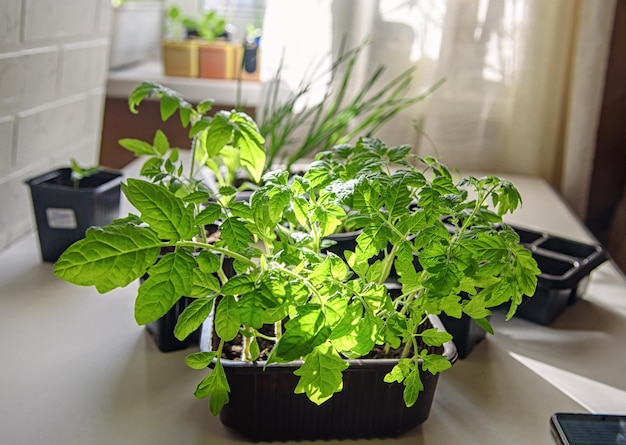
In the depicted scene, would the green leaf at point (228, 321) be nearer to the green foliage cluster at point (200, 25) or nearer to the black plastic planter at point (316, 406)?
the black plastic planter at point (316, 406)

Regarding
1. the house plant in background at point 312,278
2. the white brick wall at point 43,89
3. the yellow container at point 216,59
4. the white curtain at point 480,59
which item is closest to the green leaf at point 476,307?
the house plant in background at point 312,278

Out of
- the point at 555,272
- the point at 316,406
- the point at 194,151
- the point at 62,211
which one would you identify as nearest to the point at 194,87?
the point at 62,211

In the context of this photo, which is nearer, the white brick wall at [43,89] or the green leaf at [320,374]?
the green leaf at [320,374]

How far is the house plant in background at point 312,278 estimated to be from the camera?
0.59m

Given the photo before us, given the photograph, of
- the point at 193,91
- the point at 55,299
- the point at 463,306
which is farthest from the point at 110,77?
the point at 463,306

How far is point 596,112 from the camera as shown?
68.5 inches

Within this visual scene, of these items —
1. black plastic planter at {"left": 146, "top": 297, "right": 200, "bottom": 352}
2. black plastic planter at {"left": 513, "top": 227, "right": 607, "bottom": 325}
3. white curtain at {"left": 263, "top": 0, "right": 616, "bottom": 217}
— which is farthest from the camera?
white curtain at {"left": 263, "top": 0, "right": 616, "bottom": 217}

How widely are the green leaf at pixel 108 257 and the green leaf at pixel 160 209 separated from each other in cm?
1

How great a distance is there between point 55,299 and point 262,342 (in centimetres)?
38

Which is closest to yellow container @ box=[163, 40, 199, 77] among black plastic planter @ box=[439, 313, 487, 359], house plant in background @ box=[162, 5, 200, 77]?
→ house plant in background @ box=[162, 5, 200, 77]

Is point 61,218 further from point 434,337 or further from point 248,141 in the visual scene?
point 434,337

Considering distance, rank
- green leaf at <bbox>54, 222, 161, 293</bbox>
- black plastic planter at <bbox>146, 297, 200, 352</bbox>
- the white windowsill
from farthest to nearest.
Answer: the white windowsill, black plastic planter at <bbox>146, 297, 200, 352</bbox>, green leaf at <bbox>54, 222, 161, 293</bbox>

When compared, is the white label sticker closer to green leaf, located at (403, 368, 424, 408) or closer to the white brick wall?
the white brick wall

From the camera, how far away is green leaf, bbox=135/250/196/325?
578 millimetres
